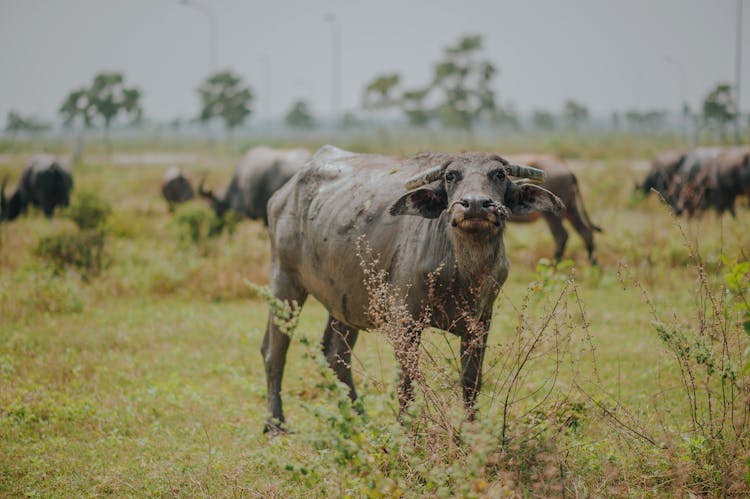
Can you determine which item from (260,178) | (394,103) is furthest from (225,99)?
(260,178)

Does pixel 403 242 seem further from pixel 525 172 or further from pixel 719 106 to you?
pixel 719 106

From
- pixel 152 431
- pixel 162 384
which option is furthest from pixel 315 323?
pixel 152 431

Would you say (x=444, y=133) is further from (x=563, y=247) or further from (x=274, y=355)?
(x=274, y=355)

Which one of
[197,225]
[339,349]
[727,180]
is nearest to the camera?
[339,349]

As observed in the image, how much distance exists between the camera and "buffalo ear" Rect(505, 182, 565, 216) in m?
4.09

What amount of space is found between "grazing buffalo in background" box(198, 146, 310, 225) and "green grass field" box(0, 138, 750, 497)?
397 cm

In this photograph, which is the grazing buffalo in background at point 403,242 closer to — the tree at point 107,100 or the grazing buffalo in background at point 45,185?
the grazing buffalo in background at point 45,185

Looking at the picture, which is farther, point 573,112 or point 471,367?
point 573,112

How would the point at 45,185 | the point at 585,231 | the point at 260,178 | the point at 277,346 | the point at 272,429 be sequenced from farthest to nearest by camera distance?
the point at 45,185 → the point at 260,178 → the point at 585,231 → the point at 277,346 → the point at 272,429

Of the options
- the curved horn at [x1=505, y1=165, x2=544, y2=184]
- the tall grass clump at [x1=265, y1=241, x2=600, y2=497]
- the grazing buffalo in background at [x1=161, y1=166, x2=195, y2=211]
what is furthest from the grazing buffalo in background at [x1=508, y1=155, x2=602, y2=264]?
the grazing buffalo in background at [x1=161, y1=166, x2=195, y2=211]

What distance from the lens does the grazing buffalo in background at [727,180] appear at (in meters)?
15.6

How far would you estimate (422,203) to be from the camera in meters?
4.19

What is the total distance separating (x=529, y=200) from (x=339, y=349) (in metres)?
2.06

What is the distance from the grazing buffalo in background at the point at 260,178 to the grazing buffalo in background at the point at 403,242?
31.6 feet
